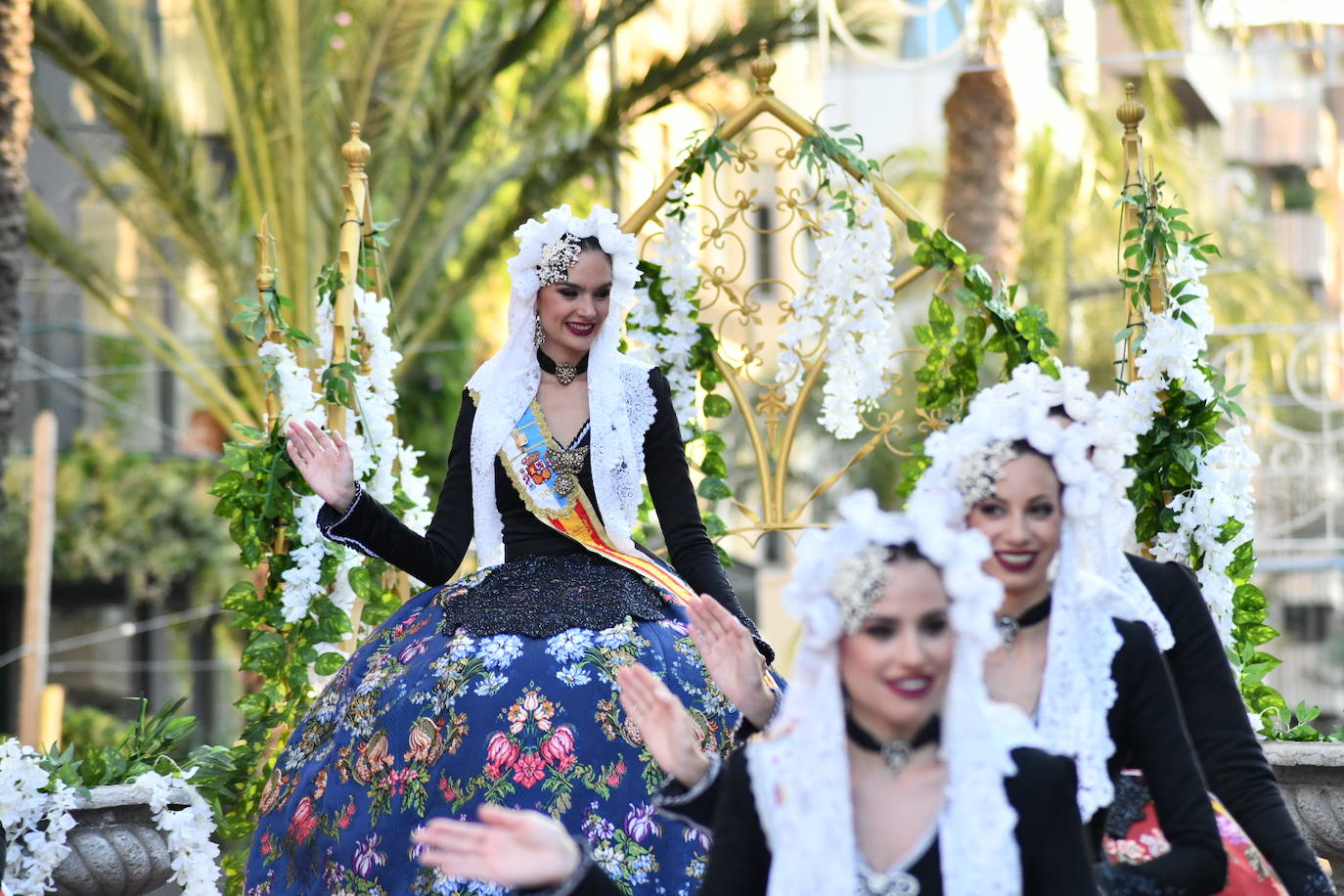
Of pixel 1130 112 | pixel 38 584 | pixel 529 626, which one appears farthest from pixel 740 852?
pixel 38 584

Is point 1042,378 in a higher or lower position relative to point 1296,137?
lower

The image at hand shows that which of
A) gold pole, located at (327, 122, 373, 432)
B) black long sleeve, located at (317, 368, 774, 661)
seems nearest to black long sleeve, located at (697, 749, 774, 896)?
black long sleeve, located at (317, 368, 774, 661)

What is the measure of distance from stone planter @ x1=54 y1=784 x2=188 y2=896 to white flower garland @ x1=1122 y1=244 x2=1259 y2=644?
3.29 metres

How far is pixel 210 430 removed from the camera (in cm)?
2081

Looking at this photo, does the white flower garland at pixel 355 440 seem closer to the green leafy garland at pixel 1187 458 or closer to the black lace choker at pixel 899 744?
the green leafy garland at pixel 1187 458

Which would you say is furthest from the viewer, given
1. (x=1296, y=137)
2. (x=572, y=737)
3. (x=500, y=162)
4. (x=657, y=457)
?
(x=1296, y=137)

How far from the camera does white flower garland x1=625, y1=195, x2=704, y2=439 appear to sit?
7.36 metres

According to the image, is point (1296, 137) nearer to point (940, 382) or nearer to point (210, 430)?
point (210, 430)

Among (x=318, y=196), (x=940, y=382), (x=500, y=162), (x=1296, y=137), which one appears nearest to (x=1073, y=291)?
(x=500, y=162)

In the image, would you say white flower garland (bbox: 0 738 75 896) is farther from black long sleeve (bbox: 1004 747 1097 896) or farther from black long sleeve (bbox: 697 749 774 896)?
black long sleeve (bbox: 1004 747 1097 896)

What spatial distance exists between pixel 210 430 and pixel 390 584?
1438 cm

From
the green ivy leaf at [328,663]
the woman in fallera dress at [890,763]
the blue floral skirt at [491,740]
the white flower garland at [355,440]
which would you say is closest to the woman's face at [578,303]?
the blue floral skirt at [491,740]

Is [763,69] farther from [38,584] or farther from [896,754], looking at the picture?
[38,584]

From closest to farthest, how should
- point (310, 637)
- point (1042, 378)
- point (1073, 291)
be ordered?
point (1042, 378) → point (310, 637) → point (1073, 291)
